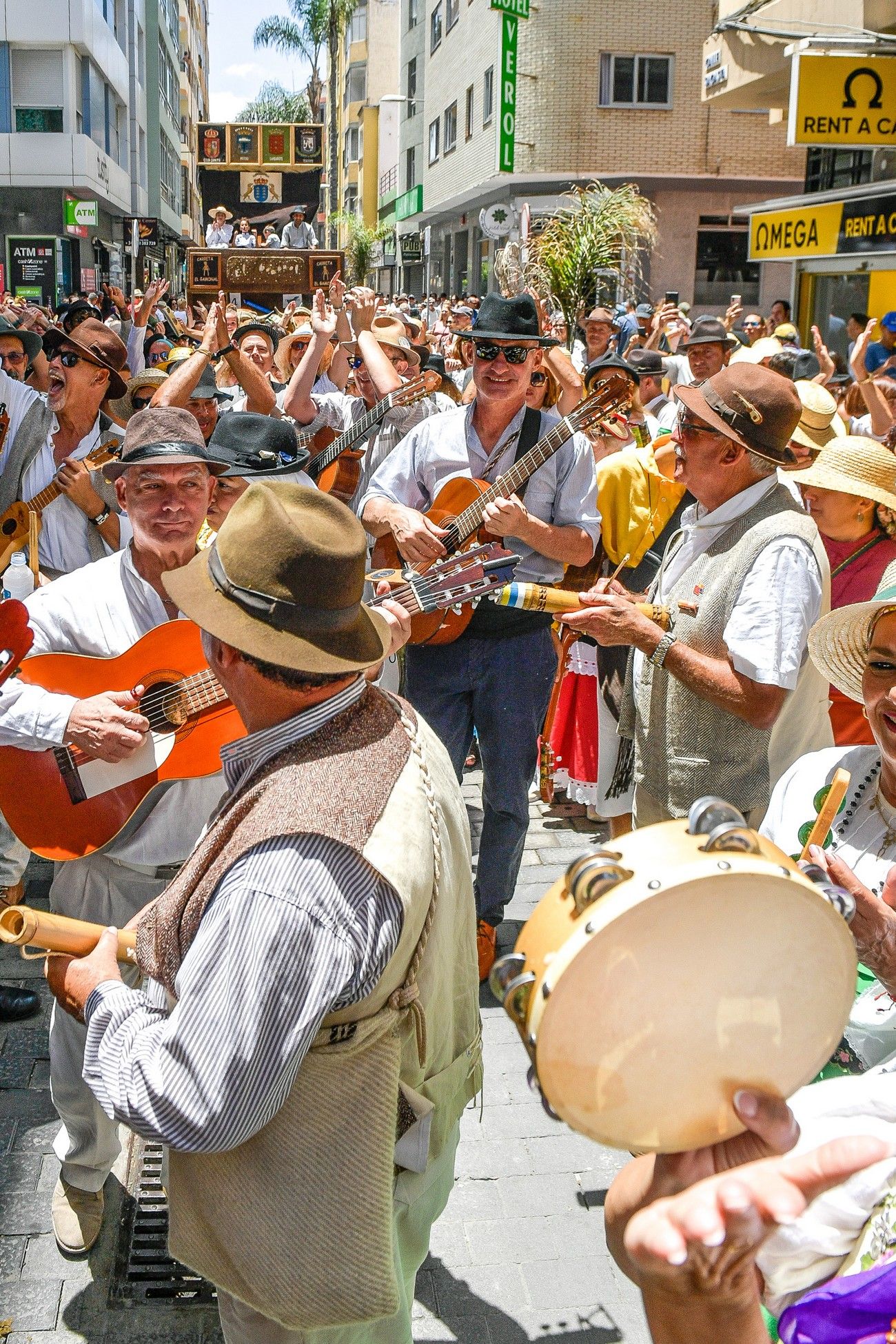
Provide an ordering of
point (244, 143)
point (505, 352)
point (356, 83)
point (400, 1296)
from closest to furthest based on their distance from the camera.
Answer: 1. point (400, 1296)
2. point (505, 352)
3. point (244, 143)
4. point (356, 83)

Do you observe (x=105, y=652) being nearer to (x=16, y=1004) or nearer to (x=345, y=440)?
(x=16, y=1004)

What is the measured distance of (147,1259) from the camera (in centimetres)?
322

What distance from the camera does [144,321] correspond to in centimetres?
1147

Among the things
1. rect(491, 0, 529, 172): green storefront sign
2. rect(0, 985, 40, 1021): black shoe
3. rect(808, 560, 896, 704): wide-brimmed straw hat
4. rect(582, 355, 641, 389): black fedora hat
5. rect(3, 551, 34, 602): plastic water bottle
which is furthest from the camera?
rect(491, 0, 529, 172): green storefront sign

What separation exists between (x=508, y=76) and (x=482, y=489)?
2772 centimetres

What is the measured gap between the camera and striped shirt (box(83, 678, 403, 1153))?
180 centimetres

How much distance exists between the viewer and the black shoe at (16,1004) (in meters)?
4.29

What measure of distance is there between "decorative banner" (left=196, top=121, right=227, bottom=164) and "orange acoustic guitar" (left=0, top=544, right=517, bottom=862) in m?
31.2

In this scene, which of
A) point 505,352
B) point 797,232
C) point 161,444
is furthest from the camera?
point 797,232

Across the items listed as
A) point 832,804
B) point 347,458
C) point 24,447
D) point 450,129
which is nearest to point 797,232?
point 347,458

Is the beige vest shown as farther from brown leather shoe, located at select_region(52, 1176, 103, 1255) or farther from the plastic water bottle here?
the plastic water bottle

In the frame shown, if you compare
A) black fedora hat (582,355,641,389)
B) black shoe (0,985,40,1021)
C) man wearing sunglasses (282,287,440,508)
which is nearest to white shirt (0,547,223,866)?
black shoe (0,985,40,1021)

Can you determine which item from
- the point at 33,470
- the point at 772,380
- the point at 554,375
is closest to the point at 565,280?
the point at 554,375

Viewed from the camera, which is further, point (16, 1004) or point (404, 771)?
point (16, 1004)
